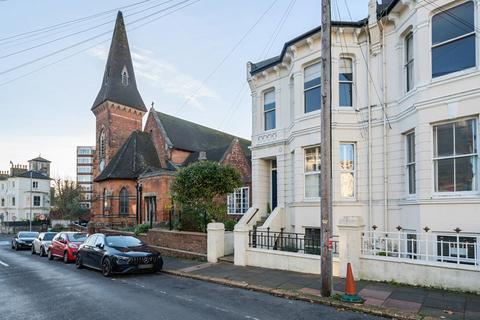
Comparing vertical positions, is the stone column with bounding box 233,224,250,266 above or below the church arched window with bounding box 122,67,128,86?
below

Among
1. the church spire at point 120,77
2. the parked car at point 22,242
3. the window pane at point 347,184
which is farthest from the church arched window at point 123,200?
the window pane at point 347,184

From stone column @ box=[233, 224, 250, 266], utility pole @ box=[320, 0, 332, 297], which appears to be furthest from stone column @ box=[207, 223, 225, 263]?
utility pole @ box=[320, 0, 332, 297]

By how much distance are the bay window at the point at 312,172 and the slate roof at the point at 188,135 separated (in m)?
18.8

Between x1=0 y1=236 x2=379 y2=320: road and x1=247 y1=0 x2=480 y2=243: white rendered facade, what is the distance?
5.11 metres

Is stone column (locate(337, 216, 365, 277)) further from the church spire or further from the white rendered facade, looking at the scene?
the church spire

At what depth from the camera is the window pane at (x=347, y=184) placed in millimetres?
13453

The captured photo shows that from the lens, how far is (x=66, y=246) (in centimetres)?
1702

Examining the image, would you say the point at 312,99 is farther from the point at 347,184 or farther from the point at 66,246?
the point at 66,246

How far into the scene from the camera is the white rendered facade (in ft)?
32.8

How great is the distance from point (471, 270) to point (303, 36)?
9.95 m

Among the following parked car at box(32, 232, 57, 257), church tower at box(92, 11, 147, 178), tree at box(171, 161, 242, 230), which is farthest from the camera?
church tower at box(92, 11, 147, 178)

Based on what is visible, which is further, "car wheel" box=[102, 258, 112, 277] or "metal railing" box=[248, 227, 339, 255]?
"metal railing" box=[248, 227, 339, 255]

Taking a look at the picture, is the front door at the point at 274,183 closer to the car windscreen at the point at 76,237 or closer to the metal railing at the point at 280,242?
the metal railing at the point at 280,242

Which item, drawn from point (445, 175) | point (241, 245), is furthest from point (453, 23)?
point (241, 245)
